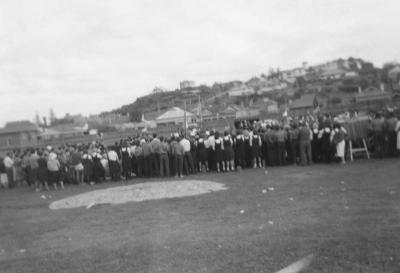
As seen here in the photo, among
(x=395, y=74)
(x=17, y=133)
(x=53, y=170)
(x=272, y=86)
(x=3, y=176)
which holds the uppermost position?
(x=272, y=86)

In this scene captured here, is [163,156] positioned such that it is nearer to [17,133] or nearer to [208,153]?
[208,153]

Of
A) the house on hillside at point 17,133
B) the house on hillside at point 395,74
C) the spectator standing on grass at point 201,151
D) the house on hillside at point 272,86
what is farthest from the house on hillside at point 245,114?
the house on hillside at point 272,86

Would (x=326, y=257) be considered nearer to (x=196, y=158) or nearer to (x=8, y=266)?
(x=8, y=266)

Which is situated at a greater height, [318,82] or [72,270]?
[318,82]

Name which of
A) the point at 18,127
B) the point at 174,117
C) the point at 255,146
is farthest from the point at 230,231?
the point at 18,127

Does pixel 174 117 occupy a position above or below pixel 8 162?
above

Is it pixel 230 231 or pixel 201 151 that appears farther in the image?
pixel 201 151

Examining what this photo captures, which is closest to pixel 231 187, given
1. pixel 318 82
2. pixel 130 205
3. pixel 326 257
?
pixel 130 205

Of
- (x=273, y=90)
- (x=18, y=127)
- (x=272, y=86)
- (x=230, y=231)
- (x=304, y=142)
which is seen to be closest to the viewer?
(x=230, y=231)
